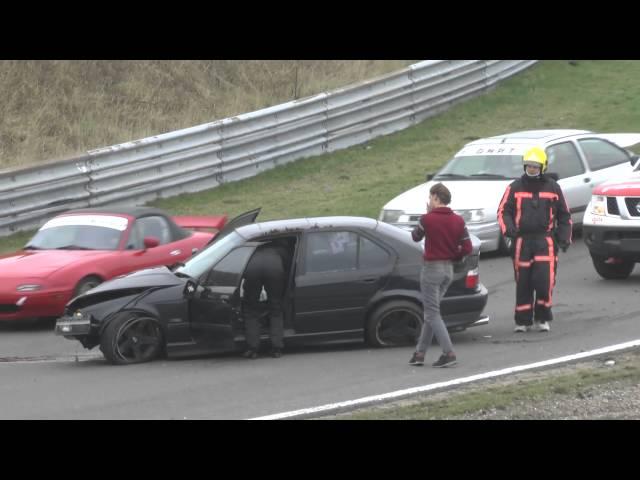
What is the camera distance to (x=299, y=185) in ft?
70.3

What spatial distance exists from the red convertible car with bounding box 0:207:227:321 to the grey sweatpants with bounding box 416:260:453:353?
4.98 meters

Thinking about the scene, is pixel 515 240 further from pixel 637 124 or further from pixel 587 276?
pixel 637 124

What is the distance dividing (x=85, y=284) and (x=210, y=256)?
2742mm

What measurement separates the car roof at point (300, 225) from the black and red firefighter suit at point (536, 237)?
154 centimetres

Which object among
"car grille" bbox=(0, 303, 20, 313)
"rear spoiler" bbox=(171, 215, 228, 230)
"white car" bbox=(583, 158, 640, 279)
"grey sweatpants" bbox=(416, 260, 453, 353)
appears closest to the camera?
"grey sweatpants" bbox=(416, 260, 453, 353)

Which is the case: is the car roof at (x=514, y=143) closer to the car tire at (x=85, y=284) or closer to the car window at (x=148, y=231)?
the car window at (x=148, y=231)

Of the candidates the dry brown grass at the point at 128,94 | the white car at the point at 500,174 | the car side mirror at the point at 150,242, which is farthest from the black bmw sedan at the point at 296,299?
the dry brown grass at the point at 128,94

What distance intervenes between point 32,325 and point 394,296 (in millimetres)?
5055

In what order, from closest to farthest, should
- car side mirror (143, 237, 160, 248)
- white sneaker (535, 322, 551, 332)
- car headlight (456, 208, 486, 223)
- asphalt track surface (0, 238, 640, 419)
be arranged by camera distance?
asphalt track surface (0, 238, 640, 419) < white sneaker (535, 322, 551, 332) < car side mirror (143, 237, 160, 248) < car headlight (456, 208, 486, 223)

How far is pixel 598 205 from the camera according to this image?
14398 millimetres

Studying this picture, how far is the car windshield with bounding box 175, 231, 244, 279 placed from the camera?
37.4ft

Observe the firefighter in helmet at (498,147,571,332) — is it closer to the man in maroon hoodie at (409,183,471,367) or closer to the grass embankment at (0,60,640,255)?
the man in maroon hoodie at (409,183,471,367)

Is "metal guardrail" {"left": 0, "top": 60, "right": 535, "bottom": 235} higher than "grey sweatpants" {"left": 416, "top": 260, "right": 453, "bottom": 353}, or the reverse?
"metal guardrail" {"left": 0, "top": 60, "right": 535, "bottom": 235}

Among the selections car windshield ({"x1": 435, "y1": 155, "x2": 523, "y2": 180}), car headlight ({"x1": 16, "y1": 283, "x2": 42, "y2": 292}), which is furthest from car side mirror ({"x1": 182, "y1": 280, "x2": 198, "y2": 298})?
car windshield ({"x1": 435, "y1": 155, "x2": 523, "y2": 180})
